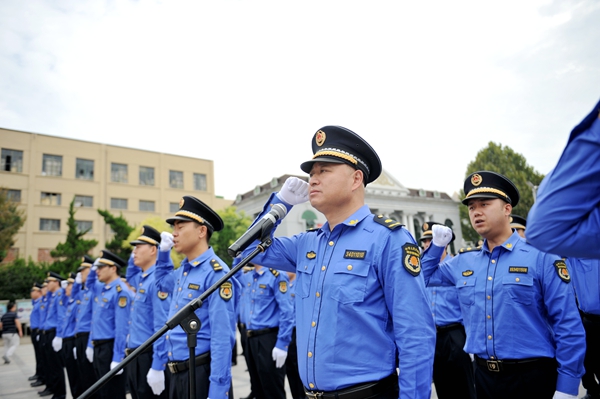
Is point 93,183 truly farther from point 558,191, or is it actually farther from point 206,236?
point 558,191

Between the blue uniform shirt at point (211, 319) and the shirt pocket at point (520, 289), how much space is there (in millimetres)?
2460

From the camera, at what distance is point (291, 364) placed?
7.81 meters

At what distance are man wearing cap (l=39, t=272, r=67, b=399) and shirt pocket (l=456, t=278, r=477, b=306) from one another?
30.0 feet

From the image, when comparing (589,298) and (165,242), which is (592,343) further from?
(165,242)

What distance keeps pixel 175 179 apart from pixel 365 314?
4896cm

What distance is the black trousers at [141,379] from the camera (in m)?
5.24

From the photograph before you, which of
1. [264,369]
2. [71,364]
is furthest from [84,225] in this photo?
[264,369]

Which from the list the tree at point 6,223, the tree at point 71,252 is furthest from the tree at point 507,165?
the tree at point 6,223

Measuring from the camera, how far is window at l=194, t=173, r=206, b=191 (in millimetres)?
50156

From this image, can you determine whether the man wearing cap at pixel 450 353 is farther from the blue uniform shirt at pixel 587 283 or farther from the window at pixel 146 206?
the window at pixel 146 206

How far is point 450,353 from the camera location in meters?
5.59

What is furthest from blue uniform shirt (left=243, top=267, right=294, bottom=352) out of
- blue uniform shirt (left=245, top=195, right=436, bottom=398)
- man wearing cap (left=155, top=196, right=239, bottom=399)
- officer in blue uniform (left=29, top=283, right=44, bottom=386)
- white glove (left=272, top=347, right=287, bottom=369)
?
officer in blue uniform (left=29, top=283, right=44, bottom=386)

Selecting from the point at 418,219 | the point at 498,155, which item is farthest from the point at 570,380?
the point at 418,219

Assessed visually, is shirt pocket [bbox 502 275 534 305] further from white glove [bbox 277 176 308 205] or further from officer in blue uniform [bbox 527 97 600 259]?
officer in blue uniform [bbox 527 97 600 259]
